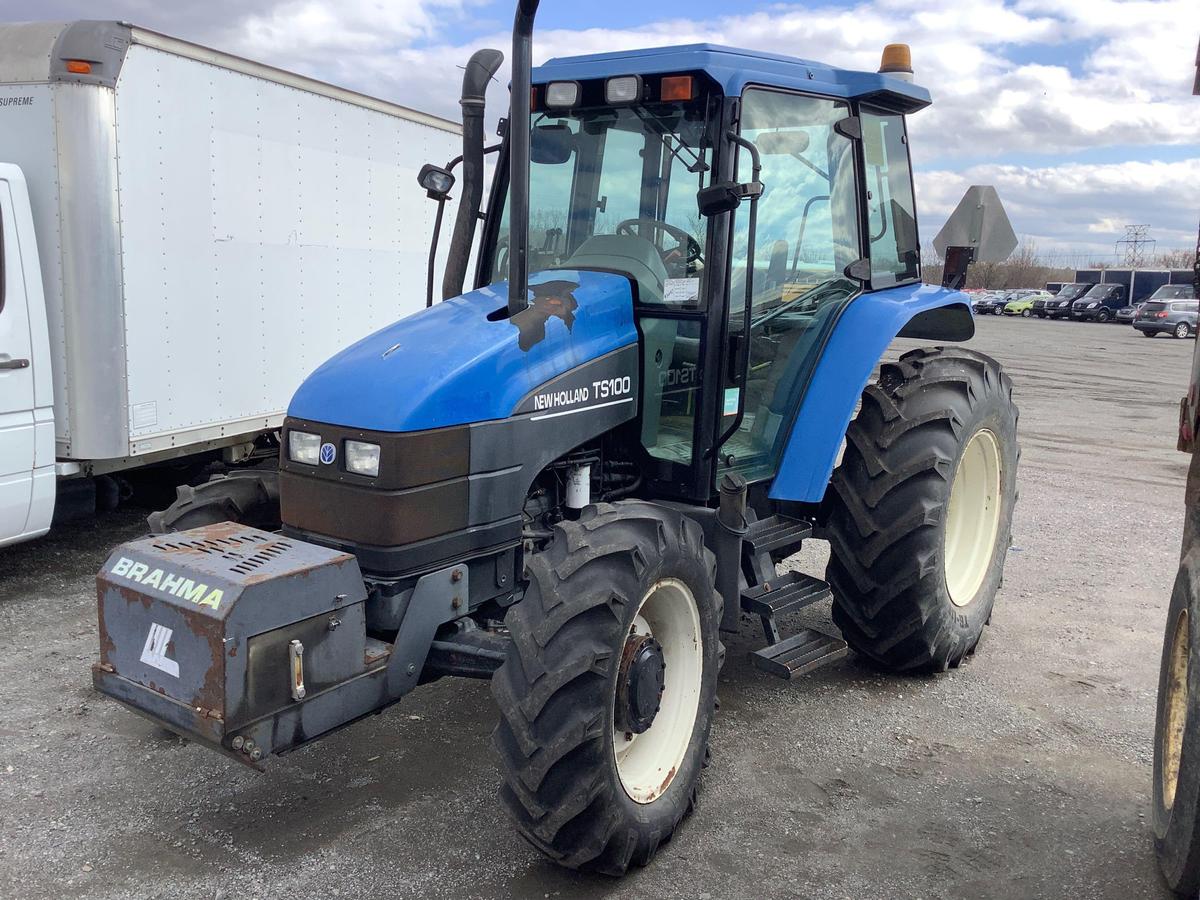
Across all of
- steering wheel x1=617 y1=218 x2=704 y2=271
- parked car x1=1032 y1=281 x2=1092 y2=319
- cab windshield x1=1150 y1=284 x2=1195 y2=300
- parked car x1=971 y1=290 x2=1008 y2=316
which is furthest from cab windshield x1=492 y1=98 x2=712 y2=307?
parked car x1=971 y1=290 x2=1008 y2=316

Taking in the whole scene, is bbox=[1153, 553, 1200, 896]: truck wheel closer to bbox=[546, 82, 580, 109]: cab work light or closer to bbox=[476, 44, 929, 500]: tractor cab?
bbox=[476, 44, 929, 500]: tractor cab

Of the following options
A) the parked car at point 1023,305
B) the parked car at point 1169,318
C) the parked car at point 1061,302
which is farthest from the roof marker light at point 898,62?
the parked car at point 1023,305

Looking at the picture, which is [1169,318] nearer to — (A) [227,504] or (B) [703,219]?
(B) [703,219]

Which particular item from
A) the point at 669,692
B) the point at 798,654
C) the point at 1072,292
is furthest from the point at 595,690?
the point at 1072,292

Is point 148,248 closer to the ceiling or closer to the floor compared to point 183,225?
closer to the floor

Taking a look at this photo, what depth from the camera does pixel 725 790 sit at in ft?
12.3

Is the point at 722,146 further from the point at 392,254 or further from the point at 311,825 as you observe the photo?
the point at 392,254

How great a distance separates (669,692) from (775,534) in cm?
108

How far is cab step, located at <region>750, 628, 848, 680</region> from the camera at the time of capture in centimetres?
388

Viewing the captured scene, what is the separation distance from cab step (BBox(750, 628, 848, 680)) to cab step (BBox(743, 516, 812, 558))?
1.25 ft

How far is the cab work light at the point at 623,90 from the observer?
3805mm

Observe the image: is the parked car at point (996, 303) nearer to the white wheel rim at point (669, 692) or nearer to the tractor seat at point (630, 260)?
the tractor seat at point (630, 260)

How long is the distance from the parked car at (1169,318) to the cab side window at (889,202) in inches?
1229

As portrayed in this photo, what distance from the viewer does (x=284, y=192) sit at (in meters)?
6.45
